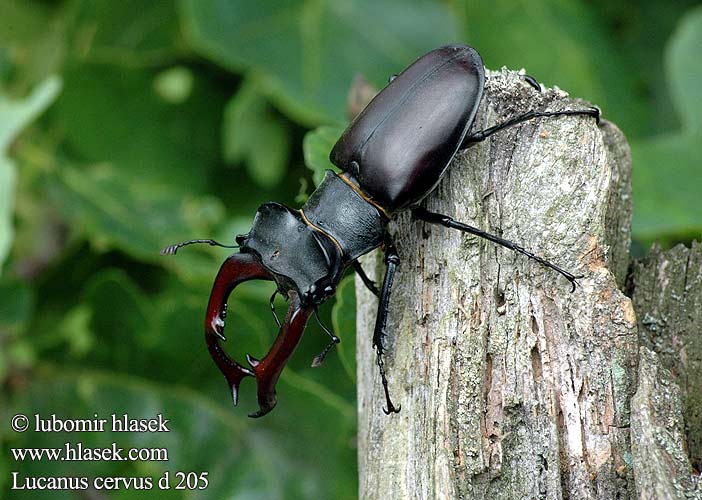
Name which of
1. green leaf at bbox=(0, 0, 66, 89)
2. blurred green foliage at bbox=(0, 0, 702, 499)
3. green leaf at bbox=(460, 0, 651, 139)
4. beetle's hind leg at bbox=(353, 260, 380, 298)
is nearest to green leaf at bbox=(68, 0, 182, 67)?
blurred green foliage at bbox=(0, 0, 702, 499)

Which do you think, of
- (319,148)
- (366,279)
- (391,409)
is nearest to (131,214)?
(319,148)

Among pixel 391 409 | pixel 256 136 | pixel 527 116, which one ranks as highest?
pixel 256 136

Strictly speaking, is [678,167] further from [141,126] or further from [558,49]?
[141,126]

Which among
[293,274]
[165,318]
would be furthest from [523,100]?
[165,318]

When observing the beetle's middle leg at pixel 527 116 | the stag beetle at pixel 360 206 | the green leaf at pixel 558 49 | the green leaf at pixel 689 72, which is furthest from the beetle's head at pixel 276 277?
the green leaf at pixel 689 72

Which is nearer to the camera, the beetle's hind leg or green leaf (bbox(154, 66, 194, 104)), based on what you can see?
the beetle's hind leg

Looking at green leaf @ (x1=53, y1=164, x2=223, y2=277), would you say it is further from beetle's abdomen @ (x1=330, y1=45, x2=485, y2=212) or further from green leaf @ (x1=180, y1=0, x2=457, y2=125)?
beetle's abdomen @ (x1=330, y1=45, x2=485, y2=212)

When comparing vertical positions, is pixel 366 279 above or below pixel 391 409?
above
